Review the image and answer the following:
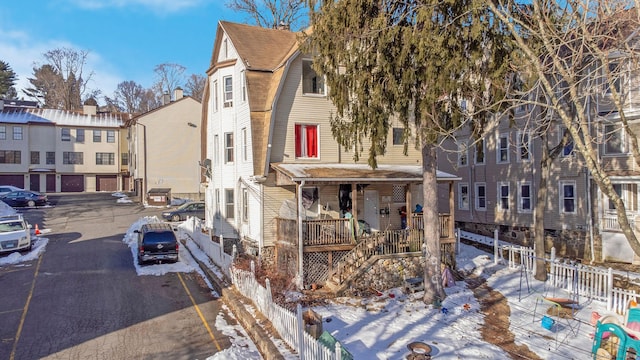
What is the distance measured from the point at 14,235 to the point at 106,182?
35.0 meters

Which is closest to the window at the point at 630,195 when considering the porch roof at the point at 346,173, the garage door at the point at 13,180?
the porch roof at the point at 346,173

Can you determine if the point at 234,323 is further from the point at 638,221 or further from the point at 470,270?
the point at 638,221

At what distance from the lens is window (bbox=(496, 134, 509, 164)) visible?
25.4 metres

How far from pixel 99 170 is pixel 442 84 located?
166 ft

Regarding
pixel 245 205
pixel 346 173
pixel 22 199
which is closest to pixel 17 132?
pixel 22 199

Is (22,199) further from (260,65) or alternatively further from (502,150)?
(502,150)

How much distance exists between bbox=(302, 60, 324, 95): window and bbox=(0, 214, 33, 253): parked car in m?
15.8

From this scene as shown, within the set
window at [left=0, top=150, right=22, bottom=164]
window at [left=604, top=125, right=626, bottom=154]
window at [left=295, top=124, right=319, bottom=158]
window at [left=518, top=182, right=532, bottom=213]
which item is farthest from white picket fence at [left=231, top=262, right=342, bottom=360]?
window at [left=0, top=150, right=22, bottom=164]

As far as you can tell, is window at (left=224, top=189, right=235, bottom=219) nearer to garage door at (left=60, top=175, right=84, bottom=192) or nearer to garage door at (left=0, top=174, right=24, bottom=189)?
garage door at (left=60, top=175, right=84, bottom=192)

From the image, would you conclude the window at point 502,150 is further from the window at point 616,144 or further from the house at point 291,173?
the house at point 291,173

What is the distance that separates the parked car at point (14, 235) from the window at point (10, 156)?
106 feet

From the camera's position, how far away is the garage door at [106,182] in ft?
169

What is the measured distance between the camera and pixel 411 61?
1158cm

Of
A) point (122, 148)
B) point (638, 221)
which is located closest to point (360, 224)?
point (638, 221)
